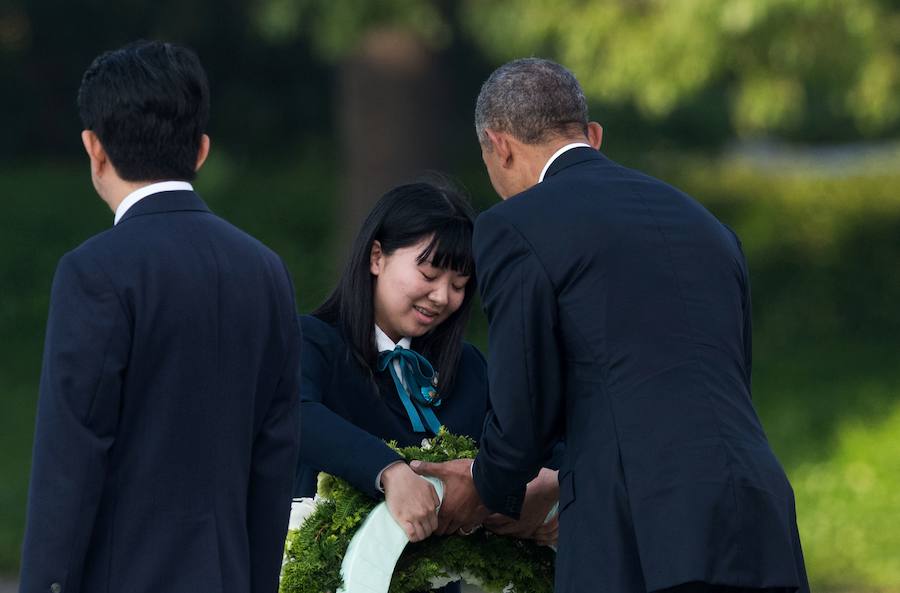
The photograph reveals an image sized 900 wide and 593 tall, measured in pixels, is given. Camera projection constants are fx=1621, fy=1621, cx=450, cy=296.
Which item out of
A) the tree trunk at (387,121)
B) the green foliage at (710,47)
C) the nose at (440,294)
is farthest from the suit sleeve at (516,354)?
the tree trunk at (387,121)

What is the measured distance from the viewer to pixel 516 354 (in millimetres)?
3186

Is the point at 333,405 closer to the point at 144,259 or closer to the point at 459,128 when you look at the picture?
the point at 144,259

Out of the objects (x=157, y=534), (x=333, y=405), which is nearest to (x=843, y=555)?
(x=333, y=405)

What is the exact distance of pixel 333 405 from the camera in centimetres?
366

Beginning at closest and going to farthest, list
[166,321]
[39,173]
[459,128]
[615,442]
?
[166,321] < [615,442] < [39,173] < [459,128]

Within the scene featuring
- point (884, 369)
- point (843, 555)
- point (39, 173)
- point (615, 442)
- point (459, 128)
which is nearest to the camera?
point (615, 442)

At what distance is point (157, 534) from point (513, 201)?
0.98 m

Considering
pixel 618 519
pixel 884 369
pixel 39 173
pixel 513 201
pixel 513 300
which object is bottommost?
pixel 618 519

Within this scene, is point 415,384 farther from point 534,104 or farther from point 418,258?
point 534,104

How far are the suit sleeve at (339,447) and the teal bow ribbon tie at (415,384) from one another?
180mm

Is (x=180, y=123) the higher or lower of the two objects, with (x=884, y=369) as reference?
lower

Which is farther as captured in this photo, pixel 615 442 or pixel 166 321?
pixel 615 442

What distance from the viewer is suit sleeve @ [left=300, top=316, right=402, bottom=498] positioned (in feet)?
11.2

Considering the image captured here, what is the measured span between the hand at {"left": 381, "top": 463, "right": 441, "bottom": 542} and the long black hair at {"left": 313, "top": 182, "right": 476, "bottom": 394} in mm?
359
